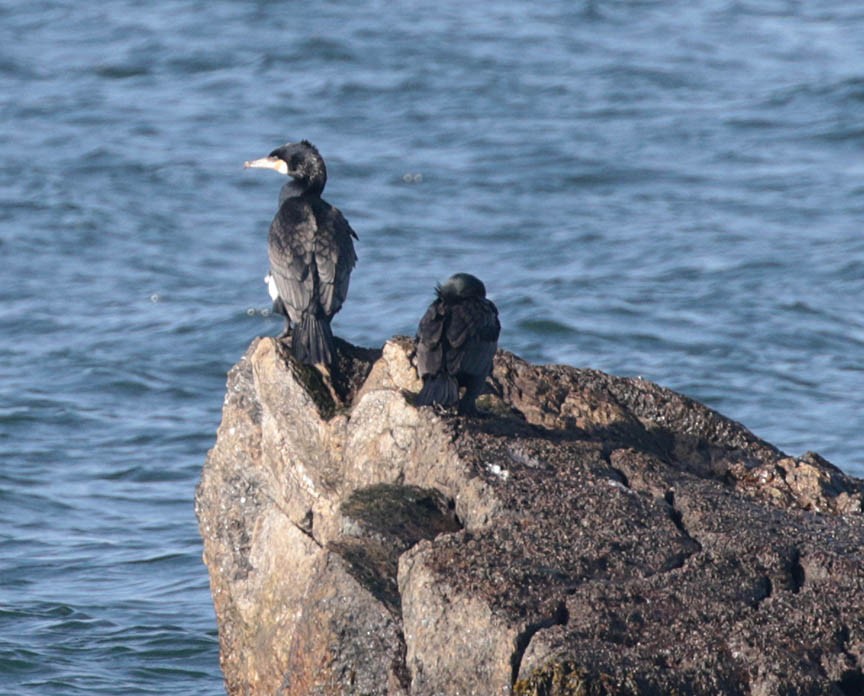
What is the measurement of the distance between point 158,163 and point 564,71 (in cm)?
669

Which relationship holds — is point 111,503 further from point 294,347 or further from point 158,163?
point 158,163

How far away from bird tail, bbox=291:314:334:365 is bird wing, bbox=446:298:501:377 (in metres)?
0.77

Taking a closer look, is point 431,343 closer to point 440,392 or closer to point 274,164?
point 440,392

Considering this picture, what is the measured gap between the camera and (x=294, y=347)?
25.3 feet

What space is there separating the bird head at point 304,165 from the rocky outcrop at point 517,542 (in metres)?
1.43

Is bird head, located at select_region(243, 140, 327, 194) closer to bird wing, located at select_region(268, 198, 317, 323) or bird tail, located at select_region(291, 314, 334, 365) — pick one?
bird wing, located at select_region(268, 198, 317, 323)

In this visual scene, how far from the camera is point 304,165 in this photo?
29.5 feet

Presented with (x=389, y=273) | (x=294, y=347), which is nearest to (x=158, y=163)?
(x=389, y=273)

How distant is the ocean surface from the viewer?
1212cm

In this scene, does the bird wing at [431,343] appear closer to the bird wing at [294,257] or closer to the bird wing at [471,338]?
the bird wing at [471,338]

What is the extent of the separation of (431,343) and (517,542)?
1.45 m

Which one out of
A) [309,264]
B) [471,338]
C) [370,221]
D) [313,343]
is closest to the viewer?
[471,338]

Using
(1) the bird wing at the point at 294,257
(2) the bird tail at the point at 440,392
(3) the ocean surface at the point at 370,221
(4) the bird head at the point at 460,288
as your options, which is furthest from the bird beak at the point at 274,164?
(3) the ocean surface at the point at 370,221

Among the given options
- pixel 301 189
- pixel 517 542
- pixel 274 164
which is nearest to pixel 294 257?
pixel 301 189
